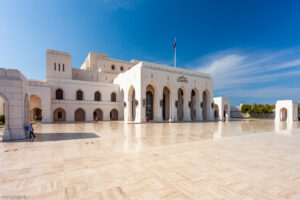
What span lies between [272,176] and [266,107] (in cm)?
5221

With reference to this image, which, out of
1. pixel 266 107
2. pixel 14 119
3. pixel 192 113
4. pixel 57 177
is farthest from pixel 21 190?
pixel 266 107

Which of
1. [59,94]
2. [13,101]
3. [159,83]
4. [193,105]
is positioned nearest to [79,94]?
[59,94]

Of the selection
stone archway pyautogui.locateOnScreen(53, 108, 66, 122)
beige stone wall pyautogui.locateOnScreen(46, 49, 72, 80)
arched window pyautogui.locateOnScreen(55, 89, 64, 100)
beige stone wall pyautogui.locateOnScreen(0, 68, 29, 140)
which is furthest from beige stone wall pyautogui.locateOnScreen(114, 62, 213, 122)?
beige stone wall pyautogui.locateOnScreen(0, 68, 29, 140)

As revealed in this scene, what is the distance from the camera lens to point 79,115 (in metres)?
26.3

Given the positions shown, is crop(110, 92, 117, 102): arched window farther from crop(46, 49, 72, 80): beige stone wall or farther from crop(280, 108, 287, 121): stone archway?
crop(280, 108, 287, 121): stone archway

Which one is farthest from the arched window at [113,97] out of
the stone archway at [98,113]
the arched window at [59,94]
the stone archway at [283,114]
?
the stone archway at [283,114]

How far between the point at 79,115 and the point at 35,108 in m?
8.40

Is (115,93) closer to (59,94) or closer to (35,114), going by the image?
(59,94)

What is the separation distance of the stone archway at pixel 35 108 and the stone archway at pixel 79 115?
259 inches

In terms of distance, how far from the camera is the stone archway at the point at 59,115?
24.5m

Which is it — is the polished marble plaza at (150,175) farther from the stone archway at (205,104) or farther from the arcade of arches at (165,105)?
the stone archway at (205,104)

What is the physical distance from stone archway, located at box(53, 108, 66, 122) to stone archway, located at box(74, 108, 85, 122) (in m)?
1.90

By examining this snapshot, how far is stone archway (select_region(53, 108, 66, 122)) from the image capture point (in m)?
24.5

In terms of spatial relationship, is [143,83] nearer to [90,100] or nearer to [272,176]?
[90,100]
